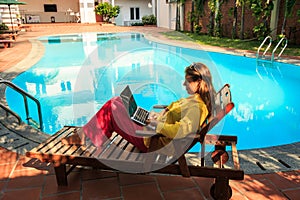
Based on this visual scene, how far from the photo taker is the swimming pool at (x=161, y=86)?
5594 millimetres

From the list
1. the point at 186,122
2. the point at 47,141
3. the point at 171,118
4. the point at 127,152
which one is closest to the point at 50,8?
the point at 47,141

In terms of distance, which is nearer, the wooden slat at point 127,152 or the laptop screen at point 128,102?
the wooden slat at point 127,152

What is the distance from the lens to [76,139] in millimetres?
2633

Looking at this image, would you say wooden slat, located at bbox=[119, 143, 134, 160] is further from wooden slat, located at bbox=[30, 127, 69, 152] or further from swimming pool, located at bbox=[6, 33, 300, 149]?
swimming pool, located at bbox=[6, 33, 300, 149]

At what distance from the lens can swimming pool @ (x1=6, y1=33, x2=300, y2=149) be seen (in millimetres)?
5594

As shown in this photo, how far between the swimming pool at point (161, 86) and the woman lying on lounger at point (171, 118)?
2.79 meters

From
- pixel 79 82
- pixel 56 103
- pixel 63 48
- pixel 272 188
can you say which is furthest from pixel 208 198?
pixel 63 48

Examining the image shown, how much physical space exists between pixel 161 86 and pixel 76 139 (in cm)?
614

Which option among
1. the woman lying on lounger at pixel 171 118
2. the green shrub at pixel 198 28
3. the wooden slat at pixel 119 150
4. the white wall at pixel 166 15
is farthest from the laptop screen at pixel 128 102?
the white wall at pixel 166 15

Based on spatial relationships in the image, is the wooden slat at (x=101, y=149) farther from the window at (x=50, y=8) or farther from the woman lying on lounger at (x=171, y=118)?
the window at (x=50, y=8)

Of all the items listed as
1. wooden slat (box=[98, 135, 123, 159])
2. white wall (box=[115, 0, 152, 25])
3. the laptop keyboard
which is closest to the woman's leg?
wooden slat (box=[98, 135, 123, 159])

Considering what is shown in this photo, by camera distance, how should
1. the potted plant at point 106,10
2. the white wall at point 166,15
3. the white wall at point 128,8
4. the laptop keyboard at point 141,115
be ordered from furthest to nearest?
the white wall at point 128,8 < the potted plant at point 106,10 < the white wall at point 166,15 < the laptop keyboard at point 141,115

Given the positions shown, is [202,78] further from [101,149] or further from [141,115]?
[101,149]

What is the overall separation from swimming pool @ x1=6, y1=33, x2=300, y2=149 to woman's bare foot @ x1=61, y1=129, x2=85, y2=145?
8.97ft
